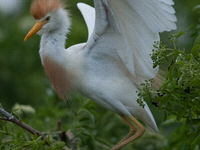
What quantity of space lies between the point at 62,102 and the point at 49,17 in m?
0.60

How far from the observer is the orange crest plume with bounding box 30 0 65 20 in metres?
1.07

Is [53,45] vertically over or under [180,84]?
under

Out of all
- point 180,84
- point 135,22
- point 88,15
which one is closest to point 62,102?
point 88,15

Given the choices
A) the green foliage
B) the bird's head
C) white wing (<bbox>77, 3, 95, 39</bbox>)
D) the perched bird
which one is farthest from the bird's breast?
the green foliage

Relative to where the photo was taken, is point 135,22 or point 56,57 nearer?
point 135,22

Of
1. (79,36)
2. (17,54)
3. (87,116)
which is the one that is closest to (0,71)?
(17,54)

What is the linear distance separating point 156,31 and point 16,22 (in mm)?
1243

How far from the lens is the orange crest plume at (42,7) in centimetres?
107

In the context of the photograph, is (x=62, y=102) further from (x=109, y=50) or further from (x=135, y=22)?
(x=135, y=22)

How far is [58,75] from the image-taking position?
108cm

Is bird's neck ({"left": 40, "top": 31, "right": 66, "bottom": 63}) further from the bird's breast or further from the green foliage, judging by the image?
the green foliage

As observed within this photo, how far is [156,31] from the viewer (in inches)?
36.2

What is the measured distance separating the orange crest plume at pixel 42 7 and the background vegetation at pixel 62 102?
10 cm

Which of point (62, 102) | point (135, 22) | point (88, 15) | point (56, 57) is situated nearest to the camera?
point (135, 22)
